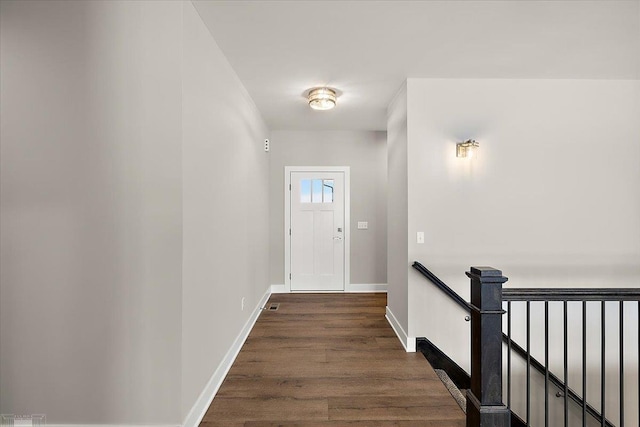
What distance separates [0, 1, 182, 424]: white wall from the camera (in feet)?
5.80

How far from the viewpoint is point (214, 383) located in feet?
7.73

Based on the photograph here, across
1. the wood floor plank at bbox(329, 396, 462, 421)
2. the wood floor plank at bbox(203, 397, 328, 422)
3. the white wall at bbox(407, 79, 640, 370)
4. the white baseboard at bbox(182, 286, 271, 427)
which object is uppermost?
the white wall at bbox(407, 79, 640, 370)

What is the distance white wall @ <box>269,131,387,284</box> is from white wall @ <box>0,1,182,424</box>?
3.49m

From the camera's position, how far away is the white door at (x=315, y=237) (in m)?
5.27

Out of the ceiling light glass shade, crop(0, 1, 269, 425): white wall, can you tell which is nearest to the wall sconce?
the ceiling light glass shade

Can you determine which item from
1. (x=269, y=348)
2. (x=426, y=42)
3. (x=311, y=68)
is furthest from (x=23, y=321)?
(x=426, y=42)

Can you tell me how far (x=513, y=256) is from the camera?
311cm

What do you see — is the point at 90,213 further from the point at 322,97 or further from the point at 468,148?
the point at 468,148

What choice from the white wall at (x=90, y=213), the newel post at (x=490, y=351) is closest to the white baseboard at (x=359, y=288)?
the white wall at (x=90, y=213)

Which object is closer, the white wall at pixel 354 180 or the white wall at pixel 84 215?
the white wall at pixel 84 215

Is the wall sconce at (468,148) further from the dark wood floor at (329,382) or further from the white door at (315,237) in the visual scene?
the white door at (315,237)

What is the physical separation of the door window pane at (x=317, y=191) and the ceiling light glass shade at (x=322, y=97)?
72.3 inches

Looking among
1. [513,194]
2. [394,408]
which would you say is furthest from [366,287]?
[394,408]

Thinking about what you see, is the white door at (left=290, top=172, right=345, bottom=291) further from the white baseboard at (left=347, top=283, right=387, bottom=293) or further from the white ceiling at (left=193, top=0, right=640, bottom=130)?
the white ceiling at (left=193, top=0, right=640, bottom=130)
